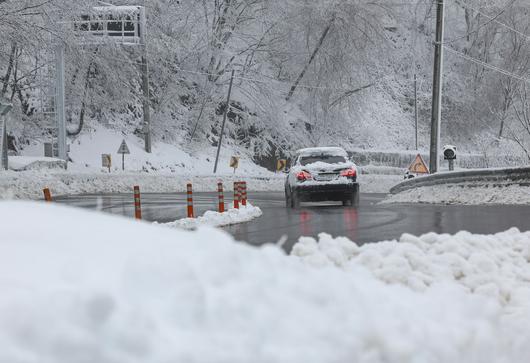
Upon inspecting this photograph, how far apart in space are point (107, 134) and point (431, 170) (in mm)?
28734

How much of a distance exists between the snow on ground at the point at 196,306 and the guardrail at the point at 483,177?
16.9 meters

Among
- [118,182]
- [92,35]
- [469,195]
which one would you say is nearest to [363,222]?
[469,195]

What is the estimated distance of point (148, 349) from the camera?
3.63 meters

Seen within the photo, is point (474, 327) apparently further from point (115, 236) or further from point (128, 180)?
point (128, 180)

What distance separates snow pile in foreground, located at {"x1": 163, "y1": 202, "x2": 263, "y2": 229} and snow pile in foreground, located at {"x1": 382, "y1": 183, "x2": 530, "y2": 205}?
305 inches

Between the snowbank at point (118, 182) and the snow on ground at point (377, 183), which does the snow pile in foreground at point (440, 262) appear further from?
the snow on ground at point (377, 183)

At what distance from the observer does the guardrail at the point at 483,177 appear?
72.1ft

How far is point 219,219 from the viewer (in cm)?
1656

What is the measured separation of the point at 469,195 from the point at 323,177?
574cm

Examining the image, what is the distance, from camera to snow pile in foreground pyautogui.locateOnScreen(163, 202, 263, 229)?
49.9 ft

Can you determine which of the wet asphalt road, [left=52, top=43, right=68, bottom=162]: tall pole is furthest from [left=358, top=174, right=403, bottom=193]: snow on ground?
the wet asphalt road

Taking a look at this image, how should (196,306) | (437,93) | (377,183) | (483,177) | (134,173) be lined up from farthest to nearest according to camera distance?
(377,183)
(134,173)
(437,93)
(483,177)
(196,306)

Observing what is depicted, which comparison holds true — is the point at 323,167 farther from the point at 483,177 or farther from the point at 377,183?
the point at 377,183

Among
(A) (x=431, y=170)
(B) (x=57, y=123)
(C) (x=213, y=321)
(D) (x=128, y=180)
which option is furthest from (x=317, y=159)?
(B) (x=57, y=123)
